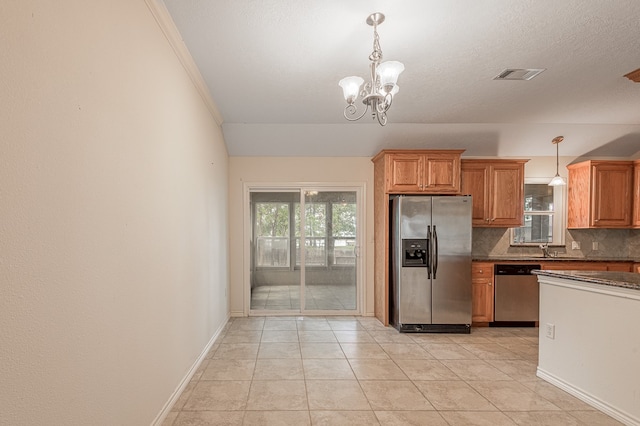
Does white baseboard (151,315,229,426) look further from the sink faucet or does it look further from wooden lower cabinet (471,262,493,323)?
the sink faucet

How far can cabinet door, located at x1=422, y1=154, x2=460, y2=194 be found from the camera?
14.3ft

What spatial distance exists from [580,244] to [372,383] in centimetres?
428

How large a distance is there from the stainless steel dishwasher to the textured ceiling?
1.77 metres

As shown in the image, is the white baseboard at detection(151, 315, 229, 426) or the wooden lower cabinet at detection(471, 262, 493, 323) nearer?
the white baseboard at detection(151, 315, 229, 426)

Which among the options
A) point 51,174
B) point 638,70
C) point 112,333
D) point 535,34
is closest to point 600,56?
point 638,70

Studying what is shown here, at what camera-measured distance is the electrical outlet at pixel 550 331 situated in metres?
2.82

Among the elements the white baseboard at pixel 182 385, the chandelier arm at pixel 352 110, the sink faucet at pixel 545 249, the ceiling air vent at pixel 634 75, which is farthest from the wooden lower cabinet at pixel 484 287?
the white baseboard at pixel 182 385

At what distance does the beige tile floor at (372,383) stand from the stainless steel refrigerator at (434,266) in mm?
234

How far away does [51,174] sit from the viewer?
118 cm

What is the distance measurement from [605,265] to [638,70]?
2.65 m

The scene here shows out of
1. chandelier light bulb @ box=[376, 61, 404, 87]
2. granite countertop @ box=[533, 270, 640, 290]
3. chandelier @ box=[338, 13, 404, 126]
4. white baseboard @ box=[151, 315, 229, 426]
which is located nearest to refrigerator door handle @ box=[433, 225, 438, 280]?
granite countertop @ box=[533, 270, 640, 290]

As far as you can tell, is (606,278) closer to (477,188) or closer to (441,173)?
(441,173)

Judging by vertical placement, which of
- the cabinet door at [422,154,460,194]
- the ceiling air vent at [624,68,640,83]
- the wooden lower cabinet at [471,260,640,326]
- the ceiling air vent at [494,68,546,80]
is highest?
the ceiling air vent at [494,68,546,80]

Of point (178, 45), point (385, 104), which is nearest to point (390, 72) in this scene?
point (385, 104)
